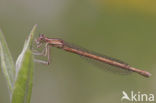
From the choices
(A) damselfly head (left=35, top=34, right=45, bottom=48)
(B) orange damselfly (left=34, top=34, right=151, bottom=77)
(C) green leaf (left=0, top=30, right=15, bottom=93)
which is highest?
(C) green leaf (left=0, top=30, right=15, bottom=93)

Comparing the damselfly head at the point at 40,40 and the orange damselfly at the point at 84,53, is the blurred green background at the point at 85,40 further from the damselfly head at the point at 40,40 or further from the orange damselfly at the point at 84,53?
the damselfly head at the point at 40,40

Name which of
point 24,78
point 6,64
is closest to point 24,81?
point 24,78

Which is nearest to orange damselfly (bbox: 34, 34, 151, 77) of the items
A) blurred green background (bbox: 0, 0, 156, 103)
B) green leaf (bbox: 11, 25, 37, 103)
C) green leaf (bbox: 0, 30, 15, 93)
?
blurred green background (bbox: 0, 0, 156, 103)

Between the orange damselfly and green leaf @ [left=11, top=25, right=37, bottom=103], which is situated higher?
green leaf @ [left=11, top=25, right=37, bottom=103]

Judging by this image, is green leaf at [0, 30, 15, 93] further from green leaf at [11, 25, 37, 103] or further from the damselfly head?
the damselfly head

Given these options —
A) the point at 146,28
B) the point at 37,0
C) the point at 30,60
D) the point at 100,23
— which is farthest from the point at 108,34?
the point at 30,60

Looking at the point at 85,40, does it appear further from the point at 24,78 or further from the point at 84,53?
the point at 24,78
